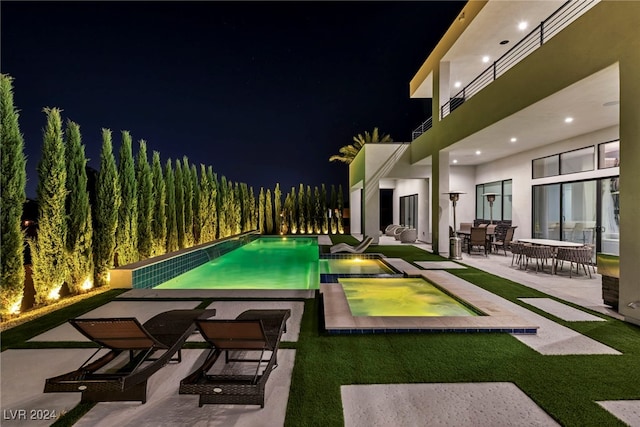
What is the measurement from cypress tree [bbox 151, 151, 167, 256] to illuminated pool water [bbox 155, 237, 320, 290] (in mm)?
1383

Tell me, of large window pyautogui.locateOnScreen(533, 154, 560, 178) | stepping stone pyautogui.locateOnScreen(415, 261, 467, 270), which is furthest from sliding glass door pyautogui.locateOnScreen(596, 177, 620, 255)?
stepping stone pyautogui.locateOnScreen(415, 261, 467, 270)

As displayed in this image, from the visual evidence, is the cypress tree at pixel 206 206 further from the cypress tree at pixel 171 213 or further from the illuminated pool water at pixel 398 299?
the illuminated pool water at pixel 398 299

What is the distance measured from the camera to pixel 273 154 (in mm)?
35375

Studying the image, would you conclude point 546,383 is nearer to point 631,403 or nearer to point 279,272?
point 631,403

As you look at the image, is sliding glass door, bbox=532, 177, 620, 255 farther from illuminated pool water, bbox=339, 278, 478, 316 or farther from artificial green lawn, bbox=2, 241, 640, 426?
artificial green lawn, bbox=2, 241, 640, 426

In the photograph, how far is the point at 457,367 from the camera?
3.36 metres

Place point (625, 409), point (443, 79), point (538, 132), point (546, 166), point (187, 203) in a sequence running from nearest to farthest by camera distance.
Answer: point (625, 409)
point (538, 132)
point (546, 166)
point (443, 79)
point (187, 203)

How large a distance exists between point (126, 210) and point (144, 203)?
1362 mm

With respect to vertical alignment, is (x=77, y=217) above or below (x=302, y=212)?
below

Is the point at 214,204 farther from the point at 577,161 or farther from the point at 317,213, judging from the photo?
the point at 577,161

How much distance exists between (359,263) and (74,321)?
8.82 m

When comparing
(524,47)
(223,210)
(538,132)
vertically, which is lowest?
(223,210)

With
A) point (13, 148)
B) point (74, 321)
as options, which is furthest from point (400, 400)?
point (13, 148)

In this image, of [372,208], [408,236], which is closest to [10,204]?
[372,208]
